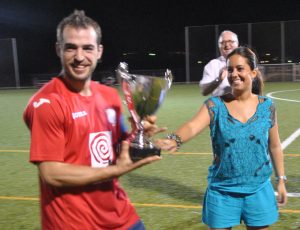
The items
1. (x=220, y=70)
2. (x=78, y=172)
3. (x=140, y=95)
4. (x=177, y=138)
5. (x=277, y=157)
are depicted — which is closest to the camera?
(x=78, y=172)

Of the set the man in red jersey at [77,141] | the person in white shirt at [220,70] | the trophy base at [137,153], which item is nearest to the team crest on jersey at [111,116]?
the man in red jersey at [77,141]

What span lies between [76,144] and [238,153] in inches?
50.2

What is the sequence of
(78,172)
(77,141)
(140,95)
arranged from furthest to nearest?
(140,95)
(77,141)
(78,172)

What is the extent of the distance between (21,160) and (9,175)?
1071mm

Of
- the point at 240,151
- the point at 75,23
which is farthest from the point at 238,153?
the point at 75,23

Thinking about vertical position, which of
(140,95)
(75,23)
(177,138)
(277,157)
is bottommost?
(277,157)

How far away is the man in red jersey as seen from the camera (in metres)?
2.07

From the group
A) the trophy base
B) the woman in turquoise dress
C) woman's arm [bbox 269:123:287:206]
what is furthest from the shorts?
the trophy base

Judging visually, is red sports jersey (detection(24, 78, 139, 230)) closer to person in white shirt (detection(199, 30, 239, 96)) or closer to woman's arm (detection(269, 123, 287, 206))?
woman's arm (detection(269, 123, 287, 206))

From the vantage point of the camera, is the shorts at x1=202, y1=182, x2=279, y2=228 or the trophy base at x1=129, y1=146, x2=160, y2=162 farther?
the shorts at x1=202, y1=182, x2=279, y2=228

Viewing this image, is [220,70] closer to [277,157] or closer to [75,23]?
[277,157]

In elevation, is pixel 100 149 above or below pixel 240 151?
above

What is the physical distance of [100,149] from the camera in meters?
2.27

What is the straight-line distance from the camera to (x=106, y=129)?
2305mm
